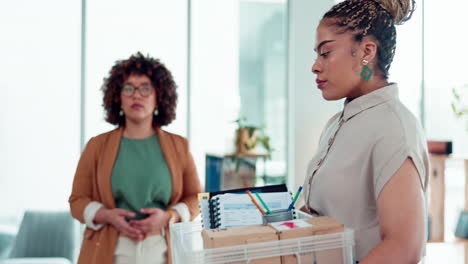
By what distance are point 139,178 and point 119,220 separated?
0.67 feet

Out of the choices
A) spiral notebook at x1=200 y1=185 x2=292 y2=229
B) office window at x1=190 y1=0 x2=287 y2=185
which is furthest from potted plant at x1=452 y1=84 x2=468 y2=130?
spiral notebook at x1=200 y1=185 x2=292 y2=229

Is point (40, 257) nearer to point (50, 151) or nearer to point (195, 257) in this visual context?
point (50, 151)

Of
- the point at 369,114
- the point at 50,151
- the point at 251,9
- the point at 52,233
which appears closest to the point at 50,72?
the point at 50,151

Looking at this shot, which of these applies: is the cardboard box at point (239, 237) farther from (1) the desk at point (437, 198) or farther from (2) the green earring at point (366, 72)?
(1) the desk at point (437, 198)

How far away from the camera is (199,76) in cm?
451

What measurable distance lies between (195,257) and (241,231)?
9cm

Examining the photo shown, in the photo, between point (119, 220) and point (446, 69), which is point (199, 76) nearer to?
point (446, 69)

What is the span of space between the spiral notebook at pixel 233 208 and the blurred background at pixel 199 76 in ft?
10.4

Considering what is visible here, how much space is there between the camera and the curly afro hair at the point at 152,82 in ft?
6.63

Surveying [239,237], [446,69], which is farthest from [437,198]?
[239,237]

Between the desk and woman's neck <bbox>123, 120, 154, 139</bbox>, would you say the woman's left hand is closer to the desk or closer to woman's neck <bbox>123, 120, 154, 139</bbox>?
woman's neck <bbox>123, 120, 154, 139</bbox>

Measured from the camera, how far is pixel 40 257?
3184 millimetres

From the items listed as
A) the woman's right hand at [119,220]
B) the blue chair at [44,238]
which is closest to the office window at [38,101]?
the blue chair at [44,238]

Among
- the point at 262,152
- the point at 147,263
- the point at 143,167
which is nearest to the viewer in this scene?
the point at 147,263
